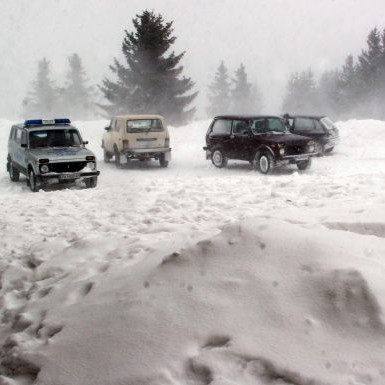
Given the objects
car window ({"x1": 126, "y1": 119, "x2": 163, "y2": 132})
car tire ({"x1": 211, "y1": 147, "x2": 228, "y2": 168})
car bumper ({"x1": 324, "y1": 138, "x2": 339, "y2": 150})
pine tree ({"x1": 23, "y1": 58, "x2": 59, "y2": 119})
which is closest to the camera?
car tire ({"x1": 211, "y1": 147, "x2": 228, "y2": 168})

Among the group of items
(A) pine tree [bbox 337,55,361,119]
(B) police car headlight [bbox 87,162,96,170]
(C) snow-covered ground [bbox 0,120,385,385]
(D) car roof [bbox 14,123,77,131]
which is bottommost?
(C) snow-covered ground [bbox 0,120,385,385]

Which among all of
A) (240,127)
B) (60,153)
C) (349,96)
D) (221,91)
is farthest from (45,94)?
(60,153)

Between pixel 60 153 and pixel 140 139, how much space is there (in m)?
4.95

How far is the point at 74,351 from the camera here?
3.56 meters

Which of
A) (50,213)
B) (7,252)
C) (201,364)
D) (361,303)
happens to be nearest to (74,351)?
(201,364)

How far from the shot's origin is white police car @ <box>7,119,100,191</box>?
40.7 feet

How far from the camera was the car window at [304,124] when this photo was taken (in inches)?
800

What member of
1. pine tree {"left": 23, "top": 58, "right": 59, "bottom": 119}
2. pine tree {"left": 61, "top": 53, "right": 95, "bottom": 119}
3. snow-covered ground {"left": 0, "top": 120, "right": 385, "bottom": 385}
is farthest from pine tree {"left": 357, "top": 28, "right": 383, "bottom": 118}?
snow-covered ground {"left": 0, "top": 120, "right": 385, "bottom": 385}

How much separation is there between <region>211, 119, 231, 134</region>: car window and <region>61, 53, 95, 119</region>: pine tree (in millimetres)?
58752

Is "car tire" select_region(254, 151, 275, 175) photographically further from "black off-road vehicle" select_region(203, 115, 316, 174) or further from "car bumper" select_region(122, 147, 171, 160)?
"car bumper" select_region(122, 147, 171, 160)

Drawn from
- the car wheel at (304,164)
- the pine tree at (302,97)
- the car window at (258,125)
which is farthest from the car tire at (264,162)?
the pine tree at (302,97)

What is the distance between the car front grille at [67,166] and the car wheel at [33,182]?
46 cm

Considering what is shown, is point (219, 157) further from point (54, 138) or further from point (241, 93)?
point (241, 93)

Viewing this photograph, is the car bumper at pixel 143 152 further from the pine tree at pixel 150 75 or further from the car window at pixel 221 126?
the pine tree at pixel 150 75
